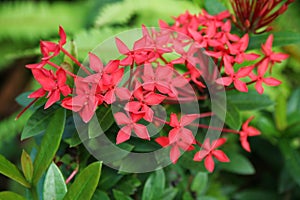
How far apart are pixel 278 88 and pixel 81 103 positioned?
1.31 meters

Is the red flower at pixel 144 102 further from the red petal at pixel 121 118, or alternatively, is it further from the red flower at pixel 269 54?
the red flower at pixel 269 54

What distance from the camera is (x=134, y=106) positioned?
29.2 inches

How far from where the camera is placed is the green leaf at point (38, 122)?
33.5 inches

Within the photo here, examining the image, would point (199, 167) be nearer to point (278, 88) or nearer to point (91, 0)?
point (278, 88)

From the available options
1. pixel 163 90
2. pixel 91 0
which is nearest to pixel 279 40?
pixel 163 90

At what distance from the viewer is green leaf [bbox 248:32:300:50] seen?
102cm

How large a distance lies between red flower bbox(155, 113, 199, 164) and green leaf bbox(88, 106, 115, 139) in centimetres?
9

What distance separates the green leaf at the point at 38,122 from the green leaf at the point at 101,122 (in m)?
0.10

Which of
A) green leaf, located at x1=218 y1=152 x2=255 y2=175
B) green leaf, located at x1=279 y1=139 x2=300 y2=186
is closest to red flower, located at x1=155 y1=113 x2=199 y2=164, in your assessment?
green leaf, located at x1=218 y1=152 x2=255 y2=175

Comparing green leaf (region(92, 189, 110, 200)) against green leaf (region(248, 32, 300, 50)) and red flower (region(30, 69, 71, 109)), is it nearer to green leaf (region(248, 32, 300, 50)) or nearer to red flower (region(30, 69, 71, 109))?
red flower (region(30, 69, 71, 109))

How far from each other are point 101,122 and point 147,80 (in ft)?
0.38

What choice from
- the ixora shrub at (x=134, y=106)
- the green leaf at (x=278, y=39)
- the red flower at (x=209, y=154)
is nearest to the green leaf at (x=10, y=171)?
the ixora shrub at (x=134, y=106)

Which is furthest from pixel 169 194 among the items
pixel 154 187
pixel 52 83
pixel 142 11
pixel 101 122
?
pixel 142 11

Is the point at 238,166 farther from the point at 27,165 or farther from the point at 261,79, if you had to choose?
the point at 27,165
